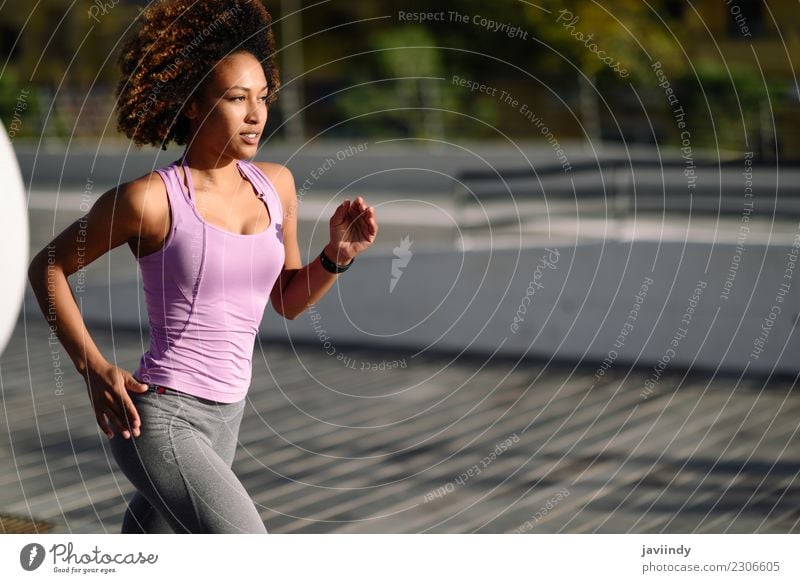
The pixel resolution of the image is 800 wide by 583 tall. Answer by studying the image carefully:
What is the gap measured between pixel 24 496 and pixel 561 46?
2406 cm

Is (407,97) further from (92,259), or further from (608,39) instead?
(92,259)

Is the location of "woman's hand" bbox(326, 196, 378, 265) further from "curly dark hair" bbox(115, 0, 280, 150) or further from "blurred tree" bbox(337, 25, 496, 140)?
"blurred tree" bbox(337, 25, 496, 140)

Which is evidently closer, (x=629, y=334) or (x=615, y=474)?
(x=615, y=474)

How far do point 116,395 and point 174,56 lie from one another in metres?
0.90

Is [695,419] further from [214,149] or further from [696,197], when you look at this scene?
[214,149]

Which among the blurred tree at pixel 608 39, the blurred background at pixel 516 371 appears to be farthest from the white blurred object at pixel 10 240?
the blurred tree at pixel 608 39

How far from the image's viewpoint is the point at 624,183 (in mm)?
9633

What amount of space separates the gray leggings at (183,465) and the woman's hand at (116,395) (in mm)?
26

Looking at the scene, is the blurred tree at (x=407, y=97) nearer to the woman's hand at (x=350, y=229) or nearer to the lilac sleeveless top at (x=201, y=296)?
the woman's hand at (x=350, y=229)

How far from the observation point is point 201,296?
2965 millimetres

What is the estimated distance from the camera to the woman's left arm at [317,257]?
3137 mm
